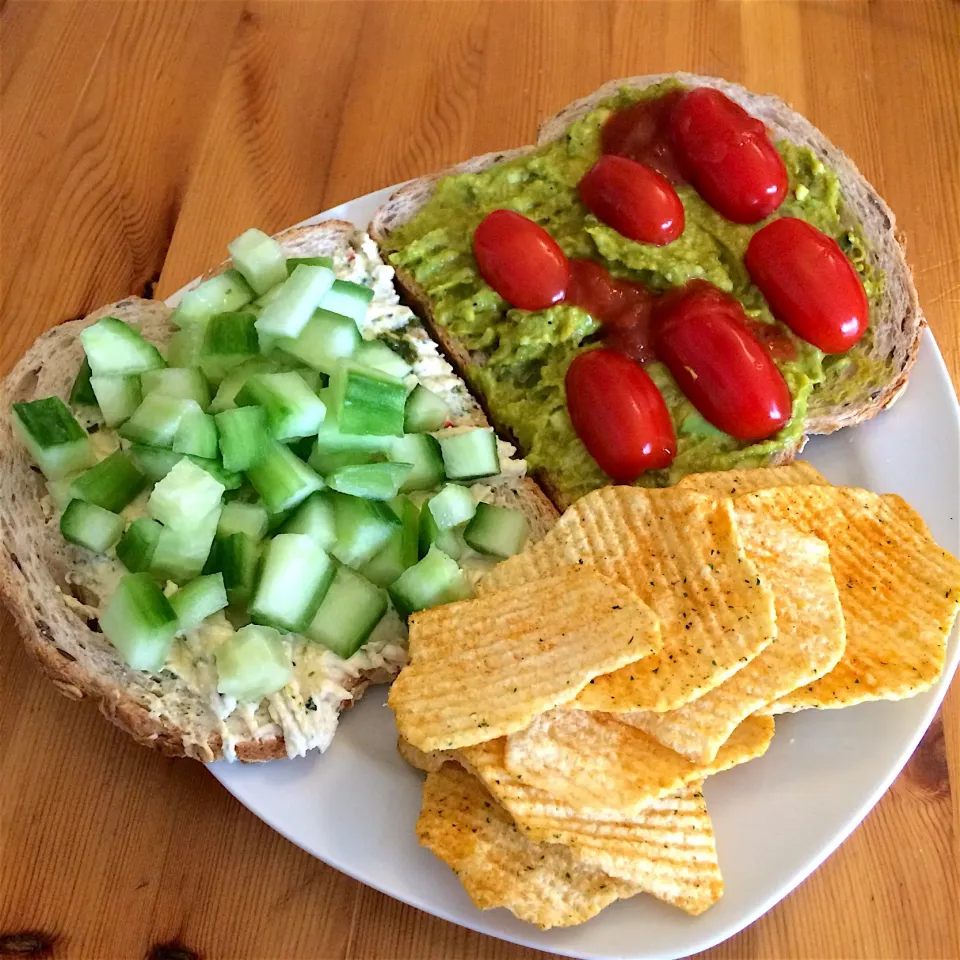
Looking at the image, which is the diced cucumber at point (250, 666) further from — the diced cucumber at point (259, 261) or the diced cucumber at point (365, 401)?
the diced cucumber at point (259, 261)

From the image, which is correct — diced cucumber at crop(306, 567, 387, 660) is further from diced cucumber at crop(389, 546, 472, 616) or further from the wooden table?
the wooden table

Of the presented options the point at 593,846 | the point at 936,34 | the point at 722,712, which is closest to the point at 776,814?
the point at 722,712

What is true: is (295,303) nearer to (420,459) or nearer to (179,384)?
(179,384)

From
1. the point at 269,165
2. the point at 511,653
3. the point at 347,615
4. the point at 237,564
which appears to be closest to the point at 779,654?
the point at 511,653

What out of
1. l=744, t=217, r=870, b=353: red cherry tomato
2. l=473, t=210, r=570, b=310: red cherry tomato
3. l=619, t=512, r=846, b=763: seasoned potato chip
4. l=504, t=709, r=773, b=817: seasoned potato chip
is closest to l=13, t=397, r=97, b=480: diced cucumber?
l=473, t=210, r=570, b=310: red cherry tomato

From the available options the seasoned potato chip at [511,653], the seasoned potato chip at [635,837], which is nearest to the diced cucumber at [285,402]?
the seasoned potato chip at [511,653]

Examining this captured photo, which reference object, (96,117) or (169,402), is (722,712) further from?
(96,117)
